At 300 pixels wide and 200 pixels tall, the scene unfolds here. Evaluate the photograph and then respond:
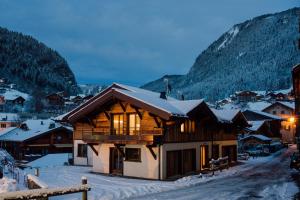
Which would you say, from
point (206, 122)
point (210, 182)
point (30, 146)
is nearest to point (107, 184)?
point (210, 182)

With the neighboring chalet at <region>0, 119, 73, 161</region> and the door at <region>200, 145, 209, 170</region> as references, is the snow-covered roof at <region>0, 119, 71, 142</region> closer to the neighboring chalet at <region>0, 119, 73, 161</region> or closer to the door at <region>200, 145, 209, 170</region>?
the neighboring chalet at <region>0, 119, 73, 161</region>

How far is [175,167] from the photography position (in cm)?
2995

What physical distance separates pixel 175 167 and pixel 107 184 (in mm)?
6859

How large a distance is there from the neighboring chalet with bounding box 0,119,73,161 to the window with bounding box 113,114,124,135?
26585 mm

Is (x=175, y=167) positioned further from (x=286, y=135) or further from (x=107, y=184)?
(x=286, y=135)

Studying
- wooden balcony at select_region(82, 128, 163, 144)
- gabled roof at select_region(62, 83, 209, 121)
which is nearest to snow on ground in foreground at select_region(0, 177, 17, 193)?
wooden balcony at select_region(82, 128, 163, 144)

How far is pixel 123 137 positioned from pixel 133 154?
1.85 meters

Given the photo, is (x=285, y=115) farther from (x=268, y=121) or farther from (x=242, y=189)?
(x=242, y=189)

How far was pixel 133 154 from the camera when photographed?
99.0 feet

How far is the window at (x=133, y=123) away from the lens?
30.4 metres

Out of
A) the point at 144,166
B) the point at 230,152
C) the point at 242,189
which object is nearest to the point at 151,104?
the point at 144,166

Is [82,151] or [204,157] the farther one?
[82,151]

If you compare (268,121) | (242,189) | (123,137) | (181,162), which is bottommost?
(242,189)

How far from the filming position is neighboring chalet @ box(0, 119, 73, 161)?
54938 mm
